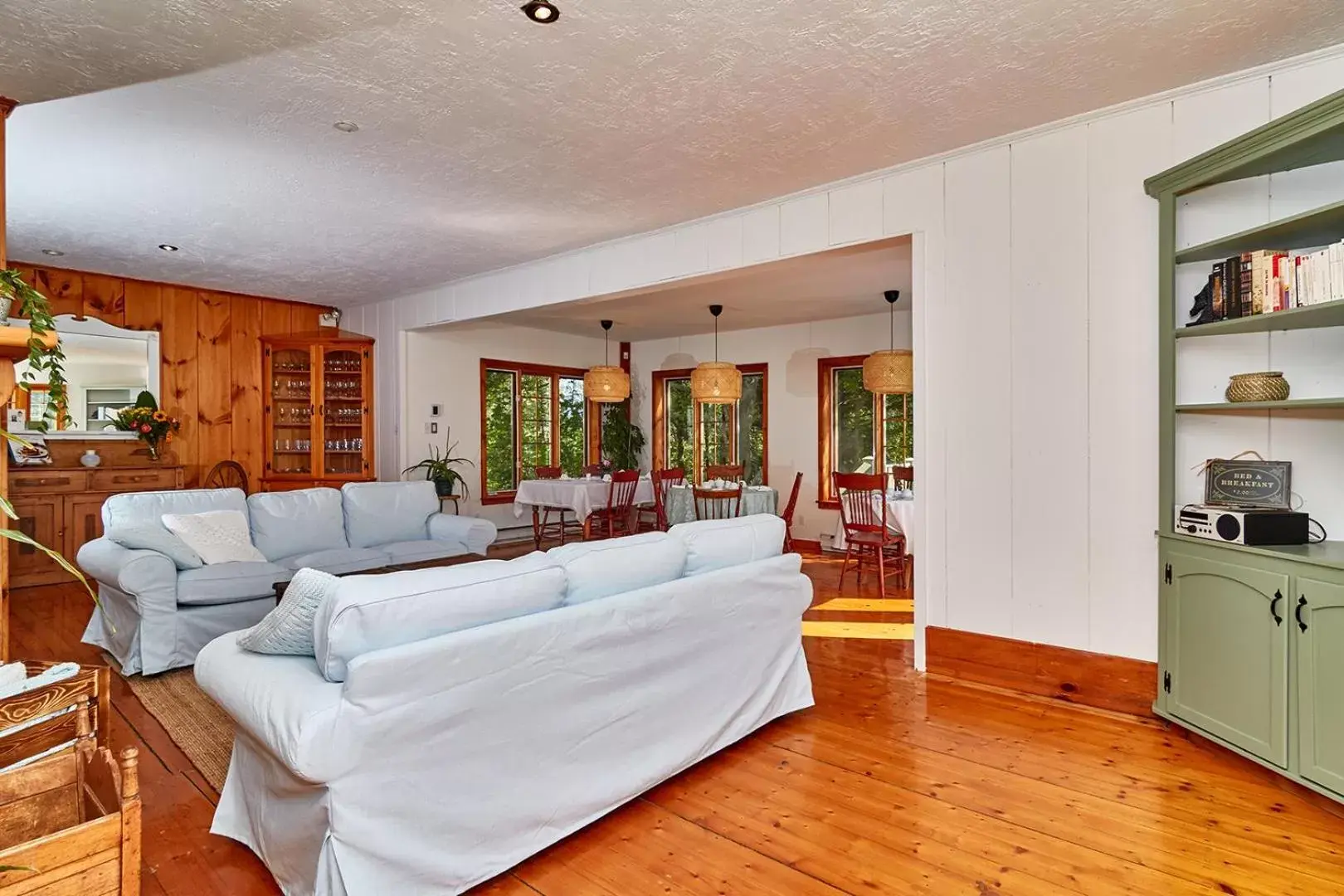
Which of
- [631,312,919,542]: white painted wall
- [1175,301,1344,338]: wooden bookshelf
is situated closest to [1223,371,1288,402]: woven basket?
[1175,301,1344,338]: wooden bookshelf

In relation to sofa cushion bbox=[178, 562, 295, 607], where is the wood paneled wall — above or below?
above

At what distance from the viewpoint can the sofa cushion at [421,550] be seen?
15.7 feet

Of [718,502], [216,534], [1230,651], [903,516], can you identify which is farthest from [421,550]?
[1230,651]

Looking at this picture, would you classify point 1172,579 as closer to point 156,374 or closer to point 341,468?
point 341,468

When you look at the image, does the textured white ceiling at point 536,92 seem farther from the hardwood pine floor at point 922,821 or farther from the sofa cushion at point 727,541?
the hardwood pine floor at point 922,821

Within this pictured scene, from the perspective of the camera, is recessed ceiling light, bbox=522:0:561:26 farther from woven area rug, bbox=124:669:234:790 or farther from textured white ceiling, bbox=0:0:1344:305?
woven area rug, bbox=124:669:234:790

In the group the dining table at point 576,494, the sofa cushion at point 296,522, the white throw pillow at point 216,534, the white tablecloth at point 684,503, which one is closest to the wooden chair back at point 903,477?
the white tablecloth at point 684,503

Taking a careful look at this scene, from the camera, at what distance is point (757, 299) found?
22.1 feet

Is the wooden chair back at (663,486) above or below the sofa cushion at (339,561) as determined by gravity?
above

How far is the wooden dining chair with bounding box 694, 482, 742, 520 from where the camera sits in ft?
22.4

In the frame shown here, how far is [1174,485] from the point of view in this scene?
2955mm

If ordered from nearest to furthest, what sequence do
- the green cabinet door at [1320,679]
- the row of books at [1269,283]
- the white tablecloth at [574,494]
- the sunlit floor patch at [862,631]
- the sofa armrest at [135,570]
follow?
the green cabinet door at [1320,679], the row of books at [1269,283], the sofa armrest at [135,570], the sunlit floor patch at [862,631], the white tablecloth at [574,494]

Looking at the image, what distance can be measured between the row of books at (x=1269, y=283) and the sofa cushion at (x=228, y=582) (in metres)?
4.57

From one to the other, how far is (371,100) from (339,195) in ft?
4.48
